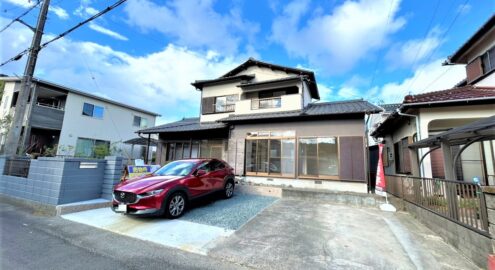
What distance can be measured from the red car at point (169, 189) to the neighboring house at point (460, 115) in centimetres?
625

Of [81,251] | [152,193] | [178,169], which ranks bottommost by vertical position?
[81,251]

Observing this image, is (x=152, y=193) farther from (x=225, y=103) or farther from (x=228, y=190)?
(x=225, y=103)

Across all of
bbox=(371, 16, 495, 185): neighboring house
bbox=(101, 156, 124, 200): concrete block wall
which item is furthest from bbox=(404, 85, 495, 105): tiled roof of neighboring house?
bbox=(101, 156, 124, 200): concrete block wall

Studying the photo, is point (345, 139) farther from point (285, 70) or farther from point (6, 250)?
point (6, 250)

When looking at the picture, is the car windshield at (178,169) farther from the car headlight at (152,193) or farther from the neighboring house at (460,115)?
the neighboring house at (460,115)

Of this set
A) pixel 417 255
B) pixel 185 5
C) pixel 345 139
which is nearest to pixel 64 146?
pixel 185 5

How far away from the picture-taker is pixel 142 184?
510cm

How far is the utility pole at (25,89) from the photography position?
7.63 metres

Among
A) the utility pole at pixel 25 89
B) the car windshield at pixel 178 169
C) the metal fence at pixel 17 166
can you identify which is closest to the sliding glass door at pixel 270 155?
the car windshield at pixel 178 169

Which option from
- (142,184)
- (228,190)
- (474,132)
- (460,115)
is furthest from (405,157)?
(142,184)

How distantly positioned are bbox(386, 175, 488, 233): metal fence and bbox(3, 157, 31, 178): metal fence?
1127cm

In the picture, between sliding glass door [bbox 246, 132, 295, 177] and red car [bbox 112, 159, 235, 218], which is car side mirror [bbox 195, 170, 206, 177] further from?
sliding glass door [bbox 246, 132, 295, 177]

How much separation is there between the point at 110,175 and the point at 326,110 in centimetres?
900

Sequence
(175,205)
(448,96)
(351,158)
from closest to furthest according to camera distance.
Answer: (175,205)
(448,96)
(351,158)
